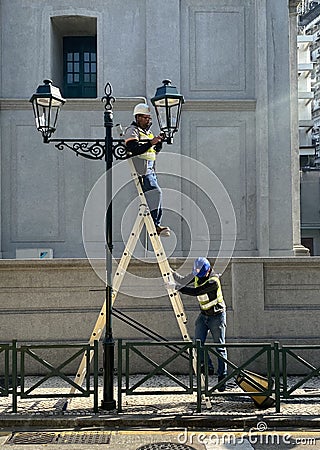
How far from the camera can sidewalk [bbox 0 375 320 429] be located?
8656mm

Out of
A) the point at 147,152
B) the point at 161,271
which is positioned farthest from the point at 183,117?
the point at 161,271

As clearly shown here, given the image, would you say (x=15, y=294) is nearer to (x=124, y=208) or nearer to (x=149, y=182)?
(x=149, y=182)

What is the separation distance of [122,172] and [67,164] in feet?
5.21

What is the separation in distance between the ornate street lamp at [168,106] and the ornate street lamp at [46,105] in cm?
147

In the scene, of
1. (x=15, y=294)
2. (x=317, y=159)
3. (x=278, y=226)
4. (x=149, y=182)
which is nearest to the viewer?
(x=149, y=182)

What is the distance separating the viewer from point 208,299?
33.9 ft

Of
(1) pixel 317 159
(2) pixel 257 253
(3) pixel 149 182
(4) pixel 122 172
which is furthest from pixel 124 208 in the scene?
(1) pixel 317 159

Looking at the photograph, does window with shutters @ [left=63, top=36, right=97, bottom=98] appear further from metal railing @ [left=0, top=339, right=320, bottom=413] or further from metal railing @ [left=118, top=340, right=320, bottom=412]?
metal railing @ [left=118, top=340, right=320, bottom=412]

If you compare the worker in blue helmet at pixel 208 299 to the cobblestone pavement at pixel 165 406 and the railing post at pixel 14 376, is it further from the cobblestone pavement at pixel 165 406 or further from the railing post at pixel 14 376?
the railing post at pixel 14 376

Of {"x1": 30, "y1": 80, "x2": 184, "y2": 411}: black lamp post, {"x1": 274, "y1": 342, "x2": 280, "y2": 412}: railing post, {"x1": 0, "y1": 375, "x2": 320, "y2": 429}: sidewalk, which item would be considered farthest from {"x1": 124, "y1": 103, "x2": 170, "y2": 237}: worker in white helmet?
{"x1": 0, "y1": 375, "x2": 320, "y2": 429}: sidewalk

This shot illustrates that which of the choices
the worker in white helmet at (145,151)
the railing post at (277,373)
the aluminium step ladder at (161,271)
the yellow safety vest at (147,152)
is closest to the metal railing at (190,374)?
the railing post at (277,373)

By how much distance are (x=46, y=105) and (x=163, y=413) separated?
474cm

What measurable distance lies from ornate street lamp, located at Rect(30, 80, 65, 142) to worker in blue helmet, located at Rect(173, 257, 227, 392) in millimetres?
3090

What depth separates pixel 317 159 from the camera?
168ft
